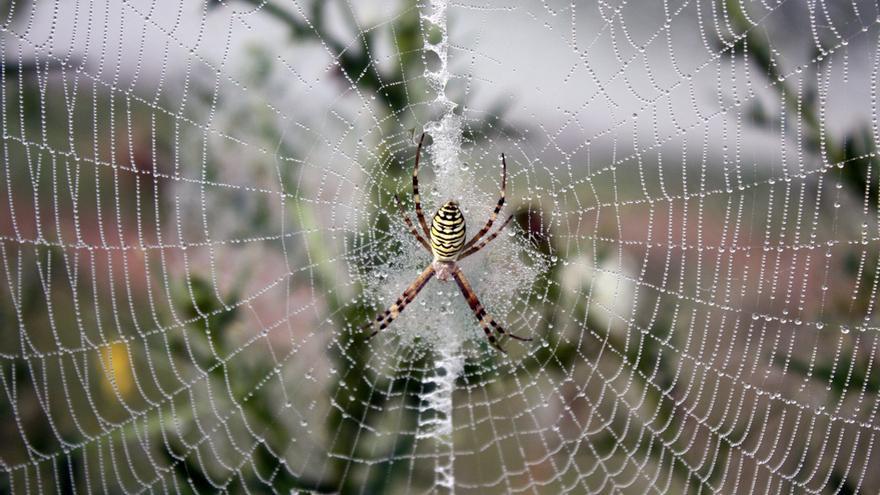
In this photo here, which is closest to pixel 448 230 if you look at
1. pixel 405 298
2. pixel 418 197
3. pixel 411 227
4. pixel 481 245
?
pixel 418 197

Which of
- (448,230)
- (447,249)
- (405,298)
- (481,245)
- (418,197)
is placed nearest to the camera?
(448,230)

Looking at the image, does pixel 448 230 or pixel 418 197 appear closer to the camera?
pixel 448 230

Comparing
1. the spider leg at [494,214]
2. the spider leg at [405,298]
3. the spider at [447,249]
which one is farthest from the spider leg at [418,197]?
the spider leg at [405,298]

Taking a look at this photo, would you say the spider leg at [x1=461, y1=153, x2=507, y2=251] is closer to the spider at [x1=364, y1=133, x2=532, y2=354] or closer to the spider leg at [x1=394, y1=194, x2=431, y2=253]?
the spider at [x1=364, y1=133, x2=532, y2=354]

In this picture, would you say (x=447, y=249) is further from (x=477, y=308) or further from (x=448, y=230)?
(x=477, y=308)

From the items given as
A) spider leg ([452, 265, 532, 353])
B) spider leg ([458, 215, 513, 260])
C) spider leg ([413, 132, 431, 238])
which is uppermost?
spider leg ([413, 132, 431, 238])

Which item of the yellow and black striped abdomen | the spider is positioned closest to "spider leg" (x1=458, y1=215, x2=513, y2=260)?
the spider

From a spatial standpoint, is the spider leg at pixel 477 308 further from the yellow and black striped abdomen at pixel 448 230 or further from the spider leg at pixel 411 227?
the yellow and black striped abdomen at pixel 448 230
